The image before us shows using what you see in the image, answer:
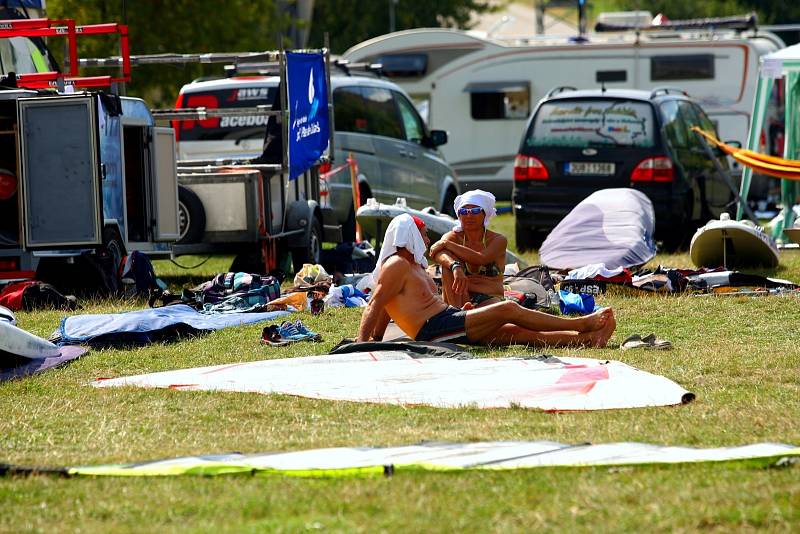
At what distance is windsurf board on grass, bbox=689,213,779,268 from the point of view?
13.3 m

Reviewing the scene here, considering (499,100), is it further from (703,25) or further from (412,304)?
(412,304)

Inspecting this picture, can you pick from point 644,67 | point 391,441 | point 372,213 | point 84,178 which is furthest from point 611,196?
point 644,67

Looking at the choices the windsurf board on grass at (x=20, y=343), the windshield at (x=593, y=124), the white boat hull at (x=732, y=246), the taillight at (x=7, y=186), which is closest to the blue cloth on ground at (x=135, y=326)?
the windsurf board on grass at (x=20, y=343)

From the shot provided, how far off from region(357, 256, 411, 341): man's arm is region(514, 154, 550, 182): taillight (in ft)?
26.3

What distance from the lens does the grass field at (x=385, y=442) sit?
4.79 m

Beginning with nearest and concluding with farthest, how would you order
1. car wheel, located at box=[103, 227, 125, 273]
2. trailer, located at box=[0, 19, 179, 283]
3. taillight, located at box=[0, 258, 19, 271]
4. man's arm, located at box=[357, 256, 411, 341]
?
man's arm, located at box=[357, 256, 411, 341] → trailer, located at box=[0, 19, 179, 283] → taillight, located at box=[0, 258, 19, 271] → car wheel, located at box=[103, 227, 125, 273]

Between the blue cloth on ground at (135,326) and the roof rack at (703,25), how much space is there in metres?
16.5

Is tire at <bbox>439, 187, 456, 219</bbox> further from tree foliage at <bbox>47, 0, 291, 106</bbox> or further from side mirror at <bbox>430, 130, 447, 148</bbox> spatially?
tree foliage at <bbox>47, 0, 291, 106</bbox>

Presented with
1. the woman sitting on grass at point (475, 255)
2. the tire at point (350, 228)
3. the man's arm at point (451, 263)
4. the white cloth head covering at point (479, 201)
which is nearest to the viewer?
the man's arm at point (451, 263)

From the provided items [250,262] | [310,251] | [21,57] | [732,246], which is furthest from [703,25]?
[21,57]

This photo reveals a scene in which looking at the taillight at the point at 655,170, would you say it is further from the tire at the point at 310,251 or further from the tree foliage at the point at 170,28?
the tree foliage at the point at 170,28

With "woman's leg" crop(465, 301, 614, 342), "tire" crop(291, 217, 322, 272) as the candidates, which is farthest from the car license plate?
"woman's leg" crop(465, 301, 614, 342)

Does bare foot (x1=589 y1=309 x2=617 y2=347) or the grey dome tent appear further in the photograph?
the grey dome tent

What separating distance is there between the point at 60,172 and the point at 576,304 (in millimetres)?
4340
